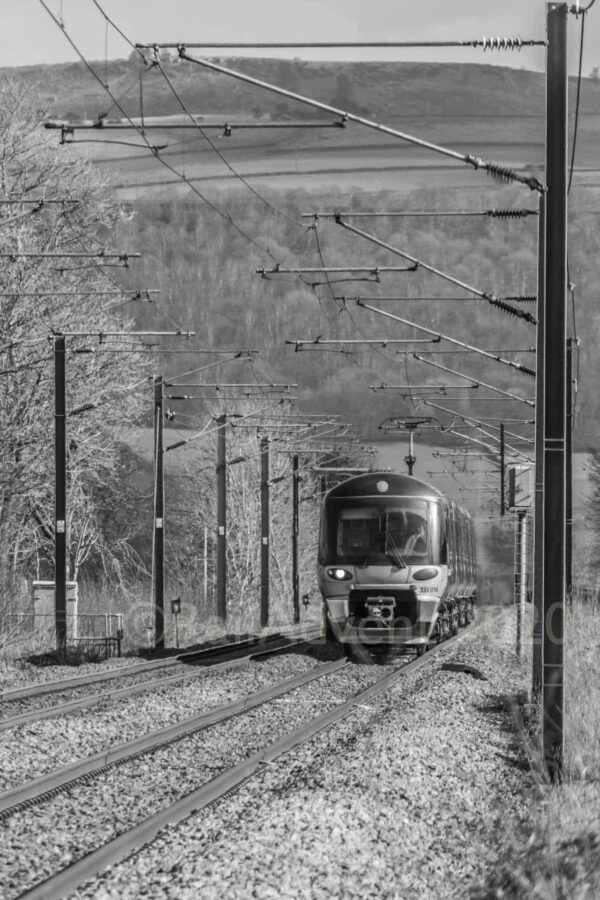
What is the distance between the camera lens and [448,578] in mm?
26016

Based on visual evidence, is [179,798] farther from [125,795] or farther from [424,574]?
[424,574]

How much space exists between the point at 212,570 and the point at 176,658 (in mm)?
49993

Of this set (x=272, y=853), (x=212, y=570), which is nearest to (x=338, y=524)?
(x=272, y=853)

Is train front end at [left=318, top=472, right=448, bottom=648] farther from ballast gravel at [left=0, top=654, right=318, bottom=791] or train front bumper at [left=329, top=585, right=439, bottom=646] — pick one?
ballast gravel at [left=0, top=654, right=318, bottom=791]

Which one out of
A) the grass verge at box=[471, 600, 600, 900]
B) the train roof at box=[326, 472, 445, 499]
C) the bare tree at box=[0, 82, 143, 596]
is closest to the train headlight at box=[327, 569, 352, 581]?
the train roof at box=[326, 472, 445, 499]

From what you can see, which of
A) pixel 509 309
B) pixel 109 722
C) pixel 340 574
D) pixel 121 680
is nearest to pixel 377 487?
pixel 340 574

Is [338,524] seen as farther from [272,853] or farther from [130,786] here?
[272,853]

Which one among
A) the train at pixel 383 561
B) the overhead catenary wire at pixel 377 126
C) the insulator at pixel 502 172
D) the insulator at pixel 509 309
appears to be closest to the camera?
the overhead catenary wire at pixel 377 126

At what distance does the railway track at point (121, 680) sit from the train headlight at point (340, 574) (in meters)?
2.20

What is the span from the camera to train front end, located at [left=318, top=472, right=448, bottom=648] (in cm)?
2472

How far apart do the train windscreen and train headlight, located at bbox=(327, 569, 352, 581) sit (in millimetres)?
164

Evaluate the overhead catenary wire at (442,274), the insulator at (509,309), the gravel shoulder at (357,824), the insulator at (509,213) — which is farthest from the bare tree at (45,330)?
the gravel shoulder at (357,824)

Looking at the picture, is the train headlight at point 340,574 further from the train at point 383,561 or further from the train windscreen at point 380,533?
the train windscreen at point 380,533

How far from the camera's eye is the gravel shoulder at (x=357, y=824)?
8039mm
